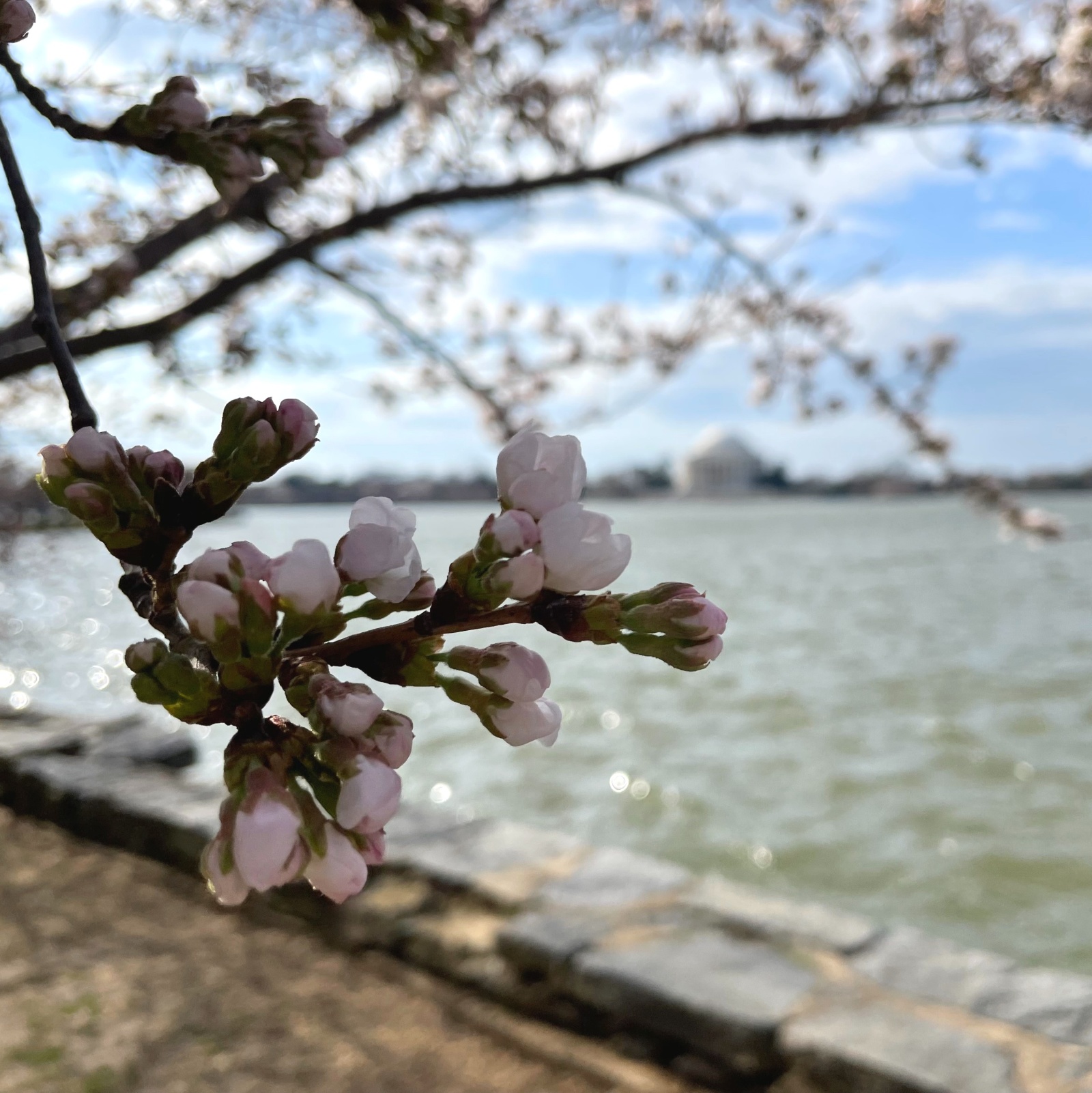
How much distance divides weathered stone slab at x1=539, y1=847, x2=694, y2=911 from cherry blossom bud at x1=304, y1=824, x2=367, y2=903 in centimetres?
295

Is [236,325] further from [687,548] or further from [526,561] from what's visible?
[687,548]

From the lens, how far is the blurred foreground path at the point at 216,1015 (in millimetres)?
2820

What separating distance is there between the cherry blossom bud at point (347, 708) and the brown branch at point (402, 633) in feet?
0.11

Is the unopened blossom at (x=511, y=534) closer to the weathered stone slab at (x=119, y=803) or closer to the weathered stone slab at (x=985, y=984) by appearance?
the weathered stone slab at (x=985, y=984)

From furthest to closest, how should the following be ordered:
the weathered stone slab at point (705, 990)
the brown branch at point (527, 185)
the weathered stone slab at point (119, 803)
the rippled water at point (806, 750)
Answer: the rippled water at point (806, 750), the weathered stone slab at point (119, 803), the brown branch at point (527, 185), the weathered stone slab at point (705, 990)

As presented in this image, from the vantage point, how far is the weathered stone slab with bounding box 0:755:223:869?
13.8 feet

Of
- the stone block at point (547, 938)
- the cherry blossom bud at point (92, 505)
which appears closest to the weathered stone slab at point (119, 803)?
the stone block at point (547, 938)

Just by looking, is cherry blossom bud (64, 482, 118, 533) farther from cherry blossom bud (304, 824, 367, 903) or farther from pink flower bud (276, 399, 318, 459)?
cherry blossom bud (304, 824, 367, 903)

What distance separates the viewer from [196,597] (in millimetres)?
545

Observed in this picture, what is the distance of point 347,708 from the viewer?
57 centimetres

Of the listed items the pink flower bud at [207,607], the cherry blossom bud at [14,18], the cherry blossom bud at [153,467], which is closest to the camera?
the pink flower bud at [207,607]

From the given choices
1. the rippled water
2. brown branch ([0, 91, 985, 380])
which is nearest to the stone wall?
the rippled water

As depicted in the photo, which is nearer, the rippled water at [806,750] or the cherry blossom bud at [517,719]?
the cherry blossom bud at [517,719]

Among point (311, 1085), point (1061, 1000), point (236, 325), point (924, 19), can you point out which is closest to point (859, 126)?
point (924, 19)
